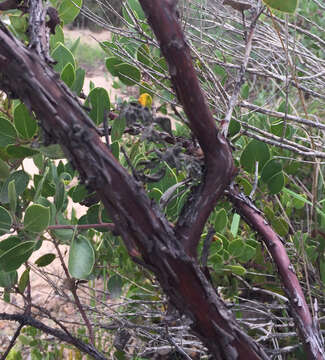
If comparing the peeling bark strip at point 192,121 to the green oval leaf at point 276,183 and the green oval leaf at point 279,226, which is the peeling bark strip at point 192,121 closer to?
the green oval leaf at point 276,183

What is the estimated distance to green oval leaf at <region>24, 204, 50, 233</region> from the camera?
48cm

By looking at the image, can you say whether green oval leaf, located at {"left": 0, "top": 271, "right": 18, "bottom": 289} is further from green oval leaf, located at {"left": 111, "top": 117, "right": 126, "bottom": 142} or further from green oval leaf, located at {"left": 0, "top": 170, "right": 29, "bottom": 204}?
green oval leaf, located at {"left": 111, "top": 117, "right": 126, "bottom": 142}

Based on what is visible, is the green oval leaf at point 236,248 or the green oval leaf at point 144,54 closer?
the green oval leaf at point 236,248

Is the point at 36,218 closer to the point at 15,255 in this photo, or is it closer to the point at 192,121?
the point at 15,255

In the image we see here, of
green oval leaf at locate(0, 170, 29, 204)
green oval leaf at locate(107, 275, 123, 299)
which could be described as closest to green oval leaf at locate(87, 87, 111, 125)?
green oval leaf at locate(0, 170, 29, 204)

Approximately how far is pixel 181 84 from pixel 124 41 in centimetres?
80

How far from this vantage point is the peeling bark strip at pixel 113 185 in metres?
0.32

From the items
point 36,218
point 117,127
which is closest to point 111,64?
point 117,127

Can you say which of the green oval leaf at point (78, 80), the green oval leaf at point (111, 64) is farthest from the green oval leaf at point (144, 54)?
the green oval leaf at point (78, 80)

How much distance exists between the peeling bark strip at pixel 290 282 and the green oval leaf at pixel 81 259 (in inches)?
8.1

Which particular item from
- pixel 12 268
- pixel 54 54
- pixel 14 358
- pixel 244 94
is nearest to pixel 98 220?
pixel 12 268

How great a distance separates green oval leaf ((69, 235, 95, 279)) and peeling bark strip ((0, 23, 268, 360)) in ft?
0.50

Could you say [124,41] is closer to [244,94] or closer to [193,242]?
[244,94]

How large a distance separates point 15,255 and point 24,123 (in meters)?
0.17
